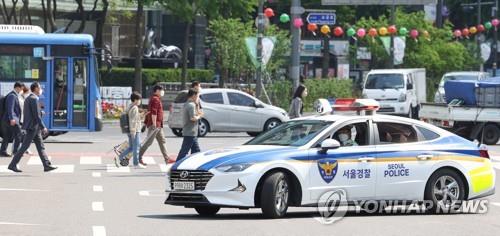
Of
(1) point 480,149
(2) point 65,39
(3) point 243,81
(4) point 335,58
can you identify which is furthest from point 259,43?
(4) point 335,58

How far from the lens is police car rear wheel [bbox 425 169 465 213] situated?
16.2 m

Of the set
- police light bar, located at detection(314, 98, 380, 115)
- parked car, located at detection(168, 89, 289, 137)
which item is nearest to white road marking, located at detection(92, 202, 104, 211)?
police light bar, located at detection(314, 98, 380, 115)

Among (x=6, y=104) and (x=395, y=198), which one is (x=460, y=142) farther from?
(x=6, y=104)

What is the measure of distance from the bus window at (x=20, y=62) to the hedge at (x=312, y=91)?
15.2 metres

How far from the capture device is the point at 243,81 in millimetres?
59625

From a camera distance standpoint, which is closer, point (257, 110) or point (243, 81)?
point (257, 110)

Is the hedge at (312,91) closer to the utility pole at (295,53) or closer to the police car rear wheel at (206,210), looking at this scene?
the utility pole at (295,53)

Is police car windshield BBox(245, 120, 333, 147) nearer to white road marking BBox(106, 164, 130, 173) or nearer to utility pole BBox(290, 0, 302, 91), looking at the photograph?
white road marking BBox(106, 164, 130, 173)

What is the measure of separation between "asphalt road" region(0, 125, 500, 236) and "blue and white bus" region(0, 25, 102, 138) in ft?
33.8

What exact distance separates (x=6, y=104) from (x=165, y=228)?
13.8 meters

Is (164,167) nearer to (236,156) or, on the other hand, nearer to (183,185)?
(183,185)

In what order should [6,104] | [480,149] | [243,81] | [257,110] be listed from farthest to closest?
[243,81], [257,110], [6,104], [480,149]

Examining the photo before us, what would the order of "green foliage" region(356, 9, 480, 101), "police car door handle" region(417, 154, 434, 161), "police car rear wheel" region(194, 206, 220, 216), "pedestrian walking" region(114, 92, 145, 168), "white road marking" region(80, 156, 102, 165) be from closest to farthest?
"police car rear wheel" region(194, 206, 220, 216), "police car door handle" region(417, 154, 434, 161), "pedestrian walking" region(114, 92, 145, 168), "white road marking" region(80, 156, 102, 165), "green foliage" region(356, 9, 480, 101)

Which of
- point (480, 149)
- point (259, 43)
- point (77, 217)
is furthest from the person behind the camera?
point (259, 43)
